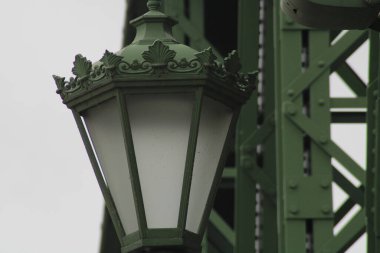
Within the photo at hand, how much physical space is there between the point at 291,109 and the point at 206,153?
440 centimetres

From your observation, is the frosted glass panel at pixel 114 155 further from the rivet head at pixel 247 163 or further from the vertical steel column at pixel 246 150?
the rivet head at pixel 247 163

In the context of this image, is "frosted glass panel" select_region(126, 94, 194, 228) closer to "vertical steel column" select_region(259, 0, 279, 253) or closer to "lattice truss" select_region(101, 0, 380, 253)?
"lattice truss" select_region(101, 0, 380, 253)

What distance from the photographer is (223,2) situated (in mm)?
19891

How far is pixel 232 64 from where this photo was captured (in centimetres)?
743

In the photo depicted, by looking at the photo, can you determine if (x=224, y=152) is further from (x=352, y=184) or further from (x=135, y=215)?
(x=352, y=184)

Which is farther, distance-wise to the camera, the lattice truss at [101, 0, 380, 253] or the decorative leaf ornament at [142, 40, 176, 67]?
the lattice truss at [101, 0, 380, 253]

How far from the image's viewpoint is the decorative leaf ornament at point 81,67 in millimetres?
7377

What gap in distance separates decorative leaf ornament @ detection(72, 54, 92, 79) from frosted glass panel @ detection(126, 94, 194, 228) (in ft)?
1.02

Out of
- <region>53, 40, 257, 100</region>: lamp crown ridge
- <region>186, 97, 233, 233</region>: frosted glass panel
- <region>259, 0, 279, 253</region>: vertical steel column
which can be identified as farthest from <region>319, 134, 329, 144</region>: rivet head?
<region>186, 97, 233, 233</region>: frosted glass panel

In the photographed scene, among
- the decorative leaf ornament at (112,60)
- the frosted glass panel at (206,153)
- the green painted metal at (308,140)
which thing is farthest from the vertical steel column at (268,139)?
the decorative leaf ornament at (112,60)

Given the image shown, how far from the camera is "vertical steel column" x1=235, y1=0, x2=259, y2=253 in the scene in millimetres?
14617

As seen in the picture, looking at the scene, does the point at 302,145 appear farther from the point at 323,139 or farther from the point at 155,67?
the point at 155,67

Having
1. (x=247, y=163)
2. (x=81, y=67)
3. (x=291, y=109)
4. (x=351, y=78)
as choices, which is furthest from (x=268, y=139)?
(x=81, y=67)

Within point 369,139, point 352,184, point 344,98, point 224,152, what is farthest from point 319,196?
point 224,152
